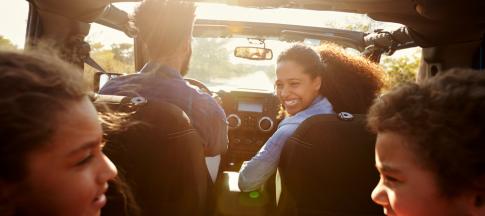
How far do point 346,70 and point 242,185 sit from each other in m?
0.81

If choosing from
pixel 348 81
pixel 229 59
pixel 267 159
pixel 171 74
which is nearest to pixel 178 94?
pixel 171 74

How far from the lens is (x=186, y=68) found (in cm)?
245

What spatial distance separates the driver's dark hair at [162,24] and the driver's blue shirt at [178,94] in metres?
0.12

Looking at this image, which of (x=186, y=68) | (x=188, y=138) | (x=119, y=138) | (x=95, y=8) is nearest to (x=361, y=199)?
(x=188, y=138)

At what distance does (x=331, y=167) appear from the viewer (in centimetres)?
179

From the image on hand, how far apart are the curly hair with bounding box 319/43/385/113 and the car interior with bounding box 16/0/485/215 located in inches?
11.1

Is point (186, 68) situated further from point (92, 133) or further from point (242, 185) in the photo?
point (92, 133)

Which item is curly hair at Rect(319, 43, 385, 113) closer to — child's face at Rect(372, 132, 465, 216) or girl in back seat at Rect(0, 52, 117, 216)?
child's face at Rect(372, 132, 465, 216)

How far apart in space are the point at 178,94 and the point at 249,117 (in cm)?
203

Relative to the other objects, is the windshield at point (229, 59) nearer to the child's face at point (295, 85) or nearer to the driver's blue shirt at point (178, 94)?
the child's face at point (295, 85)

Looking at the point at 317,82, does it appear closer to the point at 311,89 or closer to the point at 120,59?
the point at 311,89

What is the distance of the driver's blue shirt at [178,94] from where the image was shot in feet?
6.55

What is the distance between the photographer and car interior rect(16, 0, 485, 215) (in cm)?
174

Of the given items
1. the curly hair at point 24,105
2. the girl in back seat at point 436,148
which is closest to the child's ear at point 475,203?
the girl in back seat at point 436,148
